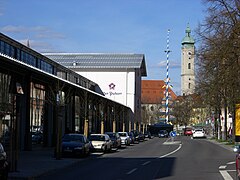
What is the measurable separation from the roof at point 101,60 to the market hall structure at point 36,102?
99.0ft

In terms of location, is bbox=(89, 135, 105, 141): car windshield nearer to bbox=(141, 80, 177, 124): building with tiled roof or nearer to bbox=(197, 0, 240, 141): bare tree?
bbox=(197, 0, 240, 141): bare tree

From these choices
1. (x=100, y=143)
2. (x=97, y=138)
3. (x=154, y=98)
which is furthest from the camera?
(x=154, y=98)

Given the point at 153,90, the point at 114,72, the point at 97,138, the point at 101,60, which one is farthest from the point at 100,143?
the point at 153,90

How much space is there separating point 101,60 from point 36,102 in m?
54.9

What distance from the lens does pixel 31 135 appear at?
37.9 meters

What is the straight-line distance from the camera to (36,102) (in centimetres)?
3981

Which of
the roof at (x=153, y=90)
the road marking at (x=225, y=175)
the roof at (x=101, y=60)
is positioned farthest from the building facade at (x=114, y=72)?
the roof at (x=153, y=90)

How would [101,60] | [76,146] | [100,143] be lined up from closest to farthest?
[76,146], [100,143], [101,60]

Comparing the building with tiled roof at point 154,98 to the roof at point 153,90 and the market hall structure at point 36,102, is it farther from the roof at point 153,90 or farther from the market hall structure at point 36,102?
the market hall structure at point 36,102

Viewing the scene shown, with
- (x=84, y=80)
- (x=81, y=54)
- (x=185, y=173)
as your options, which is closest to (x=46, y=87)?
(x=185, y=173)

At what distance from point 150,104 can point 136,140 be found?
338 ft

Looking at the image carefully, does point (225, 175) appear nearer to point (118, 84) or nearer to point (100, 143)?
point (100, 143)

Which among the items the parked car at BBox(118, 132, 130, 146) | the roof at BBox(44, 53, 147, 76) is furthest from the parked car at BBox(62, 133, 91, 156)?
the roof at BBox(44, 53, 147, 76)

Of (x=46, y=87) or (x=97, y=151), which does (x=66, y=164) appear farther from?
(x=46, y=87)
